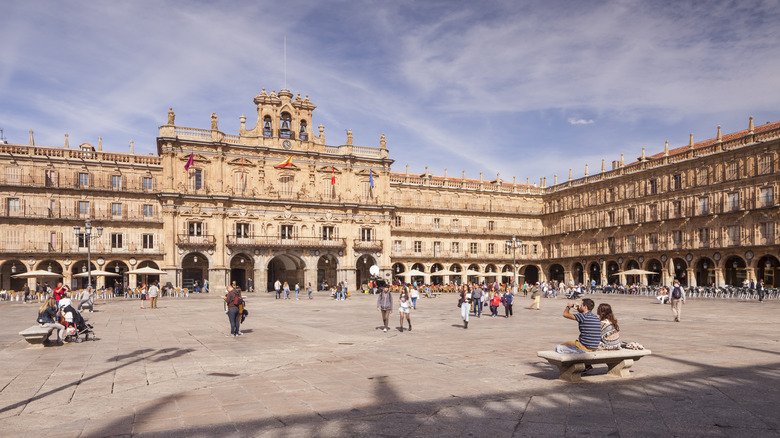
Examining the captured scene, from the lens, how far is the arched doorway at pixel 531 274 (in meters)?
67.6

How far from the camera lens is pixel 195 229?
47.8 m

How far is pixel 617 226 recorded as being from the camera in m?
54.2

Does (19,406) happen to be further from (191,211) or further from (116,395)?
(191,211)

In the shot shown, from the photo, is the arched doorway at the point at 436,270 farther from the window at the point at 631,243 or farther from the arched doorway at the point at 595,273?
the window at the point at 631,243

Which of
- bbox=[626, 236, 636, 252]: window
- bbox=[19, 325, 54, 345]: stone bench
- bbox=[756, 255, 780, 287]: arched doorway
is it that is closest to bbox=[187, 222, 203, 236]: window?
bbox=[19, 325, 54, 345]: stone bench

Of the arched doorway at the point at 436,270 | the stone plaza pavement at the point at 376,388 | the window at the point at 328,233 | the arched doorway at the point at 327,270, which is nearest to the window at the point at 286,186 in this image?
the window at the point at 328,233

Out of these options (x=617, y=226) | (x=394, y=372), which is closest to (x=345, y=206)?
(x=617, y=226)

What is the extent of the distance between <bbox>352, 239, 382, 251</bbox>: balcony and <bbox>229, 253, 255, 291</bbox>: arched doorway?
945 centimetres

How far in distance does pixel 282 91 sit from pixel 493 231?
27396 mm

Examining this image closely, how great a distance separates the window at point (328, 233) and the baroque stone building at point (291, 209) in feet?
0.55

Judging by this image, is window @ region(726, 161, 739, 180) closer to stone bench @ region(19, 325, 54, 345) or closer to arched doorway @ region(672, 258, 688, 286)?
arched doorway @ region(672, 258, 688, 286)

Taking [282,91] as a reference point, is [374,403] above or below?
below

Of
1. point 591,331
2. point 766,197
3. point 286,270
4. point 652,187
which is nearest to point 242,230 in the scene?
point 286,270

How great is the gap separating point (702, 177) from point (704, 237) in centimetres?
482
